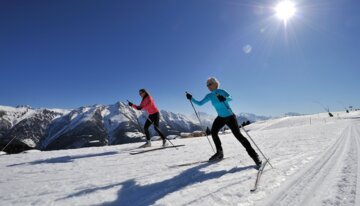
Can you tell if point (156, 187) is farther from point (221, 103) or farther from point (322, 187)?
point (221, 103)

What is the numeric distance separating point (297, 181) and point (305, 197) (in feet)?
3.30

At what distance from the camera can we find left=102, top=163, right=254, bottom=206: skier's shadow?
417 cm

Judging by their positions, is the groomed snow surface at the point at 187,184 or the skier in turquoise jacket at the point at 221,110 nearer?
the groomed snow surface at the point at 187,184

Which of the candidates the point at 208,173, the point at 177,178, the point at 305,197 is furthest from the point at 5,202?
the point at 305,197

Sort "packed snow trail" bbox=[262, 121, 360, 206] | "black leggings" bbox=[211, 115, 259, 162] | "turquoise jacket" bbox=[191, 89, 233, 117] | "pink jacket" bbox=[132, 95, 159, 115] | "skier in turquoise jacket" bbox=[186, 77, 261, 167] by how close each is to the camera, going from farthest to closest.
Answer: "pink jacket" bbox=[132, 95, 159, 115], "turquoise jacket" bbox=[191, 89, 233, 117], "skier in turquoise jacket" bbox=[186, 77, 261, 167], "black leggings" bbox=[211, 115, 259, 162], "packed snow trail" bbox=[262, 121, 360, 206]

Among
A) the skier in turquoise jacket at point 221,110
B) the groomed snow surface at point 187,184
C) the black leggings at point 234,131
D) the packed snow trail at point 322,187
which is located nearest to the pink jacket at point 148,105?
the skier in turquoise jacket at point 221,110

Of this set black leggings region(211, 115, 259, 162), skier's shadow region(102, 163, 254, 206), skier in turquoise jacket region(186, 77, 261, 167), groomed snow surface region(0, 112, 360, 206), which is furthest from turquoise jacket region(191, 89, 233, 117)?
skier's shadow region(102, 163, 254, 206)

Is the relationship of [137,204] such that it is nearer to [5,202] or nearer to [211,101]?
[5,202]

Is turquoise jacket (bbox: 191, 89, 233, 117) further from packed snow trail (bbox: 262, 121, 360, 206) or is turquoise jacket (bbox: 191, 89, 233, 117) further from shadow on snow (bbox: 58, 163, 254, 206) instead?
packed snow trail (bbox: 262, 121, 360, 206)

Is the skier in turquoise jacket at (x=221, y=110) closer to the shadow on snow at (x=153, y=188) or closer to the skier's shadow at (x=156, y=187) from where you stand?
the skier's shadow at (x=156, y=187)

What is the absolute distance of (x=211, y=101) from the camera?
804cm

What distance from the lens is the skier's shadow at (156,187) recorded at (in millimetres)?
4172

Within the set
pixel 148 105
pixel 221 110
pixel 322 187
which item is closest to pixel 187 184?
pixel 322 187

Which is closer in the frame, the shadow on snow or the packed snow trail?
the packed snow trail
